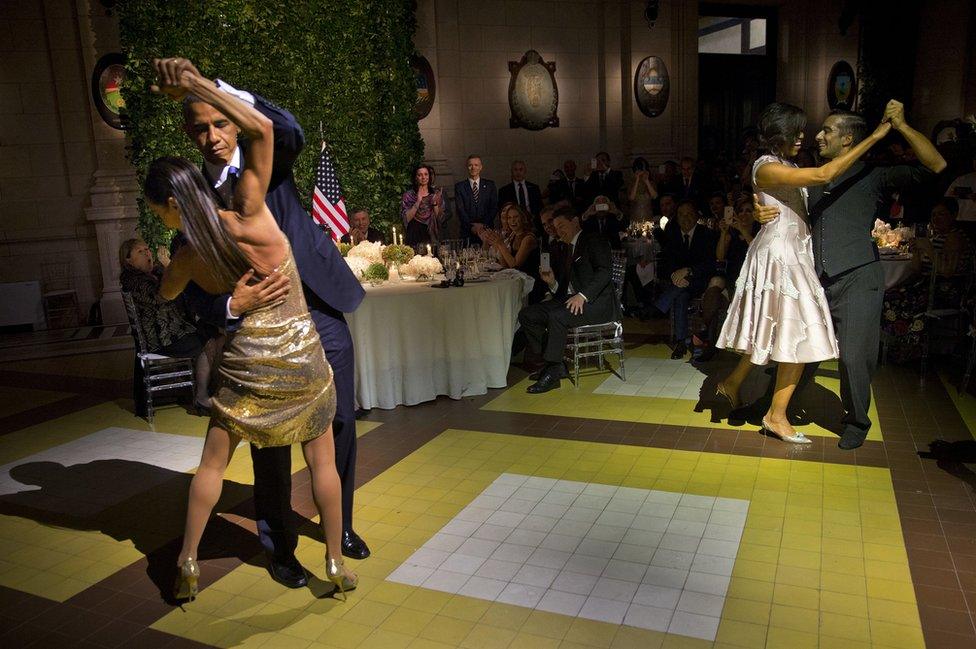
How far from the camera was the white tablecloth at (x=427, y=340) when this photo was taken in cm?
596

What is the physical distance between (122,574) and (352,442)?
133 centimetres

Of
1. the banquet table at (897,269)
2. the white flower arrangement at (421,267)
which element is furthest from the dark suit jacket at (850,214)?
the white flower arrangement at (421,267)

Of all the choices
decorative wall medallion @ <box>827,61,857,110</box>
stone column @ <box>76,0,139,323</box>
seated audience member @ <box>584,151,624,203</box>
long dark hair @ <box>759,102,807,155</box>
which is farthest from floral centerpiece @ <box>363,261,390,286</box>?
decorative wall medallion @ <box>827,61,857,110</box>

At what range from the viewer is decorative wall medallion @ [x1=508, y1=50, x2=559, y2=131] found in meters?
13.6

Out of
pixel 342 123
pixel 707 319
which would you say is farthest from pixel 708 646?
pixel 342 123

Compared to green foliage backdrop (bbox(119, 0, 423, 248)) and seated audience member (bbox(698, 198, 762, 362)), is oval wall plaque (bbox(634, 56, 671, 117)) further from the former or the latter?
seated audience member (bbox(698, 198, 762, 362))

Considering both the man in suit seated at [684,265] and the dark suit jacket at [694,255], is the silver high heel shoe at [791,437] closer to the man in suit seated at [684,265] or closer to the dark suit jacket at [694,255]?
the man in suit seated at [684,265]

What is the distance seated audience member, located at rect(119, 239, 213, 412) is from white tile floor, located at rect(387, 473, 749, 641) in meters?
3.14

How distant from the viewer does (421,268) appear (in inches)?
257

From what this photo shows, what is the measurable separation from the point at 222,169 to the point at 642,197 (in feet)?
29.2

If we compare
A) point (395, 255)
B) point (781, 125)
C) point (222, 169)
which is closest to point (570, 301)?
point (395, 255)

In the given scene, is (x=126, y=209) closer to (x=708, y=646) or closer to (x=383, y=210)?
(x=383, y=210)

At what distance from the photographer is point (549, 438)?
17.4 feet

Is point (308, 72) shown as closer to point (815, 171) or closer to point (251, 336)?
point (815, 171)
